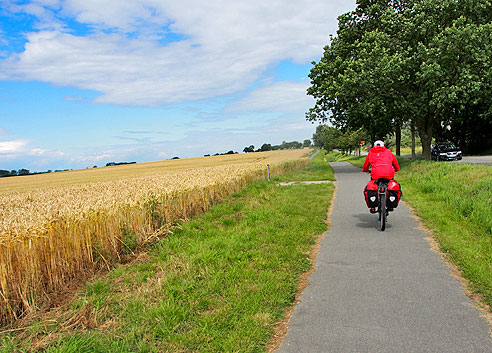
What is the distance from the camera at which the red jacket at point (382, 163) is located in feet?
25.6

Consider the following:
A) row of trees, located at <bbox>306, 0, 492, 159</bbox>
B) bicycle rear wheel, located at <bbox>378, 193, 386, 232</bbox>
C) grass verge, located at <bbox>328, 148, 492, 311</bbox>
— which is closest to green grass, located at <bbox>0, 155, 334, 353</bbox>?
bicycle rear wheel, located at <bbox>378, 193, 386, 232</bbox>

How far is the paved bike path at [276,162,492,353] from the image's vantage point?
10.7 feet

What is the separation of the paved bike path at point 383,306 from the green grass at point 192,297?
367 millimetres

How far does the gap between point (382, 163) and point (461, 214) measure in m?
2.43

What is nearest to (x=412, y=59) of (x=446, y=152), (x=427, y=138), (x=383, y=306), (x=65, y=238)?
(x=427, y=138)

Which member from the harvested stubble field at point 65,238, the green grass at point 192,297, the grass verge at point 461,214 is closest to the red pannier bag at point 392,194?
the grass verge at point 461,214

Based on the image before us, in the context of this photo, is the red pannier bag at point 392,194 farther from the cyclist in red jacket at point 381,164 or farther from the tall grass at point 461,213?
the tall grass at point 461,213

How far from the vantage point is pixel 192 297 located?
4.34m

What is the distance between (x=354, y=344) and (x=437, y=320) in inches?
41.1

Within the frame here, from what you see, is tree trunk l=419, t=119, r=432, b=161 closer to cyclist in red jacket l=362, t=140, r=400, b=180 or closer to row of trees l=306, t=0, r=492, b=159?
row of trees l=306, t=0, r=492, b=159

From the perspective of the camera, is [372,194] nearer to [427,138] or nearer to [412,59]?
[412,59]

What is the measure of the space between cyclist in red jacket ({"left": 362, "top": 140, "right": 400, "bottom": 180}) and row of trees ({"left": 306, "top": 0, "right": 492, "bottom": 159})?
535 inches

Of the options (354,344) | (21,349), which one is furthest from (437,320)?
(21,349)

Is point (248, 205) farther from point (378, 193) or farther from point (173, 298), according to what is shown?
point (173, 298)
